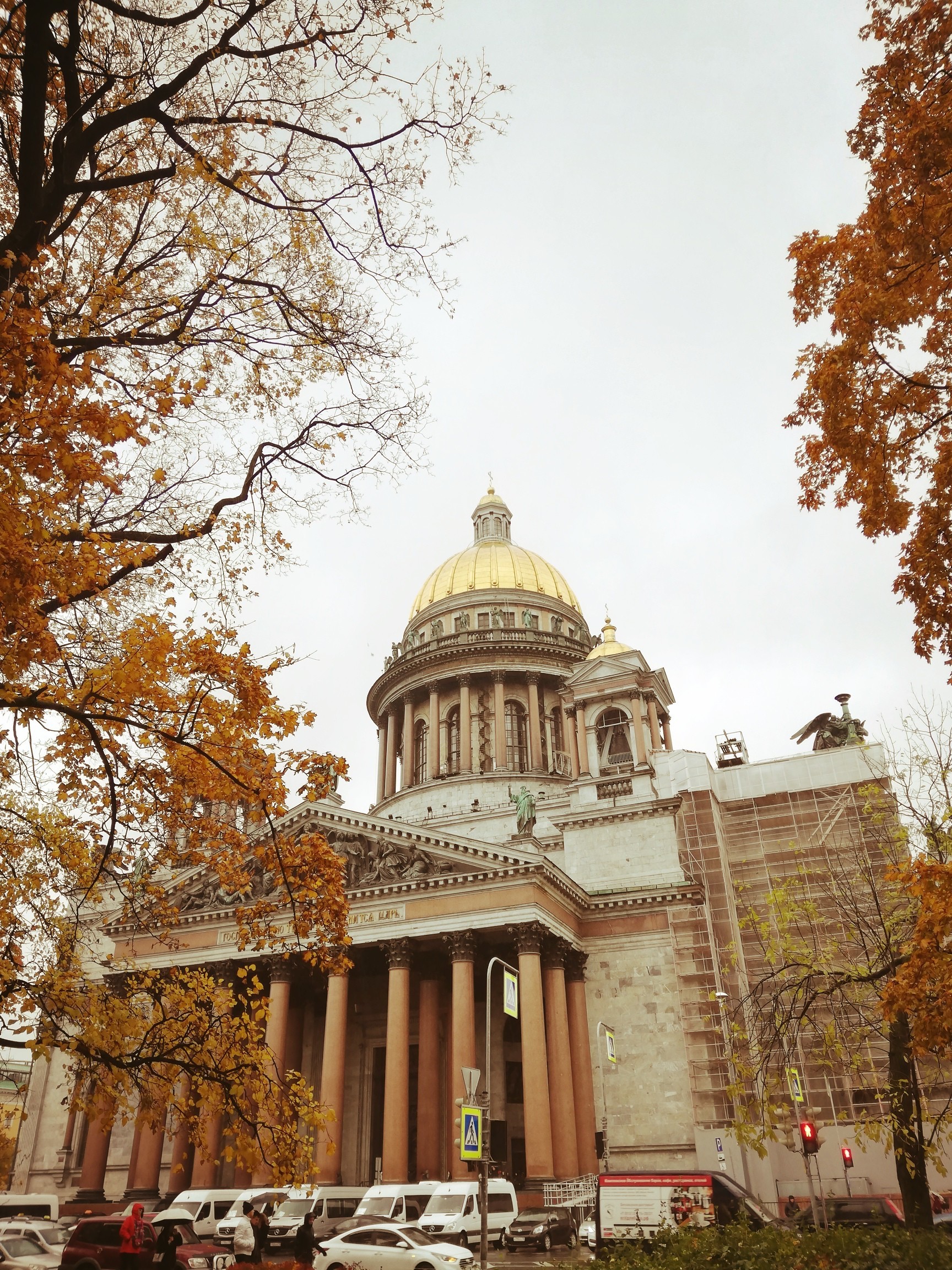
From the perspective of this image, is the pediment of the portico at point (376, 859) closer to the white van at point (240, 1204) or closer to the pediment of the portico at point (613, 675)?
the white van at point (240, 1204)

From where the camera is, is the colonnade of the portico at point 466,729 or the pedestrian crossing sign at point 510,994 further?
the colonnade of the portico at point 466,729

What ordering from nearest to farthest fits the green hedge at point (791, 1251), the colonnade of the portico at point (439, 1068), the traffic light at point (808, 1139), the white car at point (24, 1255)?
the green hedge at point (791, 1251) → the white car at point (24, 1255) → the traffic light at point (808, 1139) → the colonnade of the portico at point (439, 1068)

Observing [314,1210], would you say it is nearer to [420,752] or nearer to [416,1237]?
[416,1237]

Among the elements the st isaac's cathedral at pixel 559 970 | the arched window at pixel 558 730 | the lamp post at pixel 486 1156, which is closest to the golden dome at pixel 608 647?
the st isaac's cathedral at pixel 559 970

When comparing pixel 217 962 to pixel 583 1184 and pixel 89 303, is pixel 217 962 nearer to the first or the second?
pixel 583 1184

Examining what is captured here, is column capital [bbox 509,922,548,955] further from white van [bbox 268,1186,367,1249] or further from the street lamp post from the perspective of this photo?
white van [bbox 268,1186,367,1249]

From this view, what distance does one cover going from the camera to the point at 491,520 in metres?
69.3

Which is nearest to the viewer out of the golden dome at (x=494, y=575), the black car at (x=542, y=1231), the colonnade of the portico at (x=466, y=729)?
the black car at (x=542, y=1231)

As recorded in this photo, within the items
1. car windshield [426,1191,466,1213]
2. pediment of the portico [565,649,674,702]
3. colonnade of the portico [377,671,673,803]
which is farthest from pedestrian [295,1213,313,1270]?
colonnade of the portico [377,671,673,803]

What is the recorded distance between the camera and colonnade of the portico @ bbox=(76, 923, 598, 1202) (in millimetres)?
30531

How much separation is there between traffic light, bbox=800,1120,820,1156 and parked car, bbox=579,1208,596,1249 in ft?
18.7

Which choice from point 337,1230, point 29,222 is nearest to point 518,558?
point 337,1230

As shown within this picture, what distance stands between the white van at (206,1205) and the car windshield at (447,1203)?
22.5ft

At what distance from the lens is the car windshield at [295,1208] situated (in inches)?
1000
